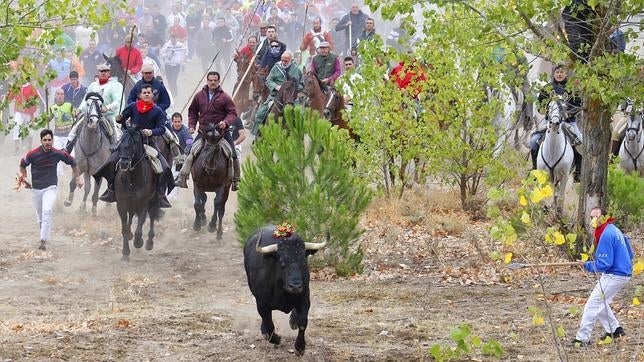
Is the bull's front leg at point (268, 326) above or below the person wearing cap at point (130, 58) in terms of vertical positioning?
below

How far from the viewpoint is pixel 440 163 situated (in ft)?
71.2

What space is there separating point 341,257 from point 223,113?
4472 millimetres

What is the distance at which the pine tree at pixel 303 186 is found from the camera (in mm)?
17109

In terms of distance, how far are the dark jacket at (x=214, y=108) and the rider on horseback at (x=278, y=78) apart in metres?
4.67

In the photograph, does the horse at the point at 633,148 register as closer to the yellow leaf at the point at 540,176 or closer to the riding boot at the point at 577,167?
the riding boot at the point at 577,167

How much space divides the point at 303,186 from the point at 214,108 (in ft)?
14.6

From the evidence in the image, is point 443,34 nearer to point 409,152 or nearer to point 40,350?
point 409,152

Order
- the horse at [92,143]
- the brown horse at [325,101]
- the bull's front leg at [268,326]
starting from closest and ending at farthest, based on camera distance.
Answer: the bull's front leg at [268,326]
the horse at [92,143]
the brown horse at [325,101]

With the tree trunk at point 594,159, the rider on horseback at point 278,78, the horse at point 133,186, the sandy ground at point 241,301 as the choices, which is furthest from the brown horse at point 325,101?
the tree trunk at point 594,159

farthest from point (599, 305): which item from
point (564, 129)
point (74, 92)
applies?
point (74, 92)

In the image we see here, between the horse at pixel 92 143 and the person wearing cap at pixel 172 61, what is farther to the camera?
the person wearing cap at pixel 172 61

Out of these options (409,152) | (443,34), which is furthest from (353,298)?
(409,152)

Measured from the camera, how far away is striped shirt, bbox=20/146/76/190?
20.4 metres

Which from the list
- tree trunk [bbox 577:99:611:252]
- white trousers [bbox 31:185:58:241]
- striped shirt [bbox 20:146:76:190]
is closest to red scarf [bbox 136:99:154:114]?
striped shirt [bbox 20:146:76:190]
